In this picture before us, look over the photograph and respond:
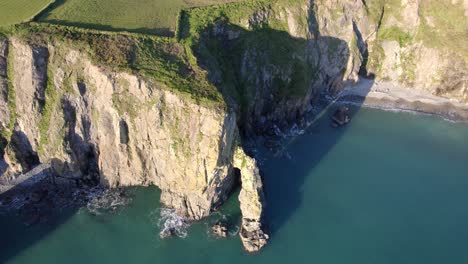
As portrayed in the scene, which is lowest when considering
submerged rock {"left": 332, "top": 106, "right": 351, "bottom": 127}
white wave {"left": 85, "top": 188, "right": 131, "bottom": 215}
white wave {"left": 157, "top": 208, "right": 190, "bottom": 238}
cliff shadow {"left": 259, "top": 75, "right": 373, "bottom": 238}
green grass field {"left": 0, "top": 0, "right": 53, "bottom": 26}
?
white wave {"left": 157, "top": 208, "right": 190, "bottom": 238}

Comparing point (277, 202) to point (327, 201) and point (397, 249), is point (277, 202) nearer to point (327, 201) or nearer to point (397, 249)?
point (327, 201)

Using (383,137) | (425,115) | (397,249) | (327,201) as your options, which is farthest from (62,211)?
(425,115)

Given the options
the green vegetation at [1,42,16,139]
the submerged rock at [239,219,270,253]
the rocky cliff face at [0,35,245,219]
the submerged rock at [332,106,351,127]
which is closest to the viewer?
the submerged rock at [239,219,270,253]

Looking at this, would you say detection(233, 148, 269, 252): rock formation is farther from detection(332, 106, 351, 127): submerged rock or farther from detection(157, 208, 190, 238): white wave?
detection(332, 106, 351, 127): submerged rock

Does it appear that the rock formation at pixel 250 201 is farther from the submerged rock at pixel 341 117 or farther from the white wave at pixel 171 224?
the submerged rock at pixel 341 117

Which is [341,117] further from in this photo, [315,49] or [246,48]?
[246,48]

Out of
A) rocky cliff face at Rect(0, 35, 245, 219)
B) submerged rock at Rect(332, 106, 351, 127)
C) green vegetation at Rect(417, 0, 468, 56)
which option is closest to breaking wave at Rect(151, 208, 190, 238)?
rocky cliff face at Rect(0, 35, 245, 219)

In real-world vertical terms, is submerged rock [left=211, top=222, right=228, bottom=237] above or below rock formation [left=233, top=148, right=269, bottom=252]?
below
